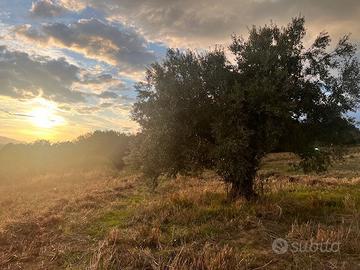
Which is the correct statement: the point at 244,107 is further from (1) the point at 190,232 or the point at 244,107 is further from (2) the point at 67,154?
(2) the point at 67,154

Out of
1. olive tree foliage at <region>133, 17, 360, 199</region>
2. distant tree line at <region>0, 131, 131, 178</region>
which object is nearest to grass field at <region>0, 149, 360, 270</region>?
olive tree foliage at <region>133, 17, 360, 199</region>

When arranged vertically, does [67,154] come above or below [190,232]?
above

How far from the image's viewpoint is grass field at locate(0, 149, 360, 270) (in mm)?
12594

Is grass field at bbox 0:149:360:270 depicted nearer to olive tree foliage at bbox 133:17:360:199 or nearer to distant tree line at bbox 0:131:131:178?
olive tree foliage at bbox 133:17:360:199

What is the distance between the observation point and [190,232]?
16.3 m

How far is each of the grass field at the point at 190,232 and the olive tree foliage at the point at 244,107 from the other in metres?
2.34

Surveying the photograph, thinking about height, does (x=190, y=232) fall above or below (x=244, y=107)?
below

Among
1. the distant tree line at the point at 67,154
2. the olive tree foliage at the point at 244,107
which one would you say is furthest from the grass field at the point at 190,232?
the distant tree line at the point at 67,154

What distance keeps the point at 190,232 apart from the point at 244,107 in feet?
26.0

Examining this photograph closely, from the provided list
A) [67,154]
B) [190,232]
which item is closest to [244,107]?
[190,232]

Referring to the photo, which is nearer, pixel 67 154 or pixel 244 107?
pixel 244 107

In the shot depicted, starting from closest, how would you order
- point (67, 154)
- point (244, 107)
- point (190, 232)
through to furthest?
point (190, 232) → point (244, 107) → point (67, 154)

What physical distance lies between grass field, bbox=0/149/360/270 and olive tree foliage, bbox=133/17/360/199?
2.34 m

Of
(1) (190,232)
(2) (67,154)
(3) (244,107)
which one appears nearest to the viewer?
(1) (190,232)
